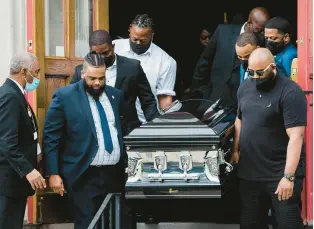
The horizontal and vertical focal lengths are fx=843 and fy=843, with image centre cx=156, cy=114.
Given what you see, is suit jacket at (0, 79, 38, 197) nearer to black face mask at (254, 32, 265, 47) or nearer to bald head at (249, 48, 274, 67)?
bald head at (249, 48, 274, 67)

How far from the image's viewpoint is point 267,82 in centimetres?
592

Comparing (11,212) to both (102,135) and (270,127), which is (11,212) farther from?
(270,127)

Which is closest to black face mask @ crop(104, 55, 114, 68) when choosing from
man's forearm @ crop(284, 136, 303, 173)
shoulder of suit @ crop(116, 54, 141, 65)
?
shoulder of suit @ crop(116, 54, 141, 65)

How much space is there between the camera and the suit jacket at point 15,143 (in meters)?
6.02

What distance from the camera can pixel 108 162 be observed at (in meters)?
6.31

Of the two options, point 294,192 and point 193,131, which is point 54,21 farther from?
point 294,192

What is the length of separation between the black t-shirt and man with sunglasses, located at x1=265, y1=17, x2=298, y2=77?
847 mm

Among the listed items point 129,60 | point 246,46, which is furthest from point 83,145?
point 246,46

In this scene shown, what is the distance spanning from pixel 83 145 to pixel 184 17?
5.96m

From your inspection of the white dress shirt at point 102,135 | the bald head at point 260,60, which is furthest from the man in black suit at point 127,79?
the bald head at point 260,60

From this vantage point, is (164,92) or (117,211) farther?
(164,92)

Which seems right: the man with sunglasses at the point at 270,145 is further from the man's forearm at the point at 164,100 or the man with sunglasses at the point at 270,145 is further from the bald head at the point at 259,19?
the bald head at the point at 259,19

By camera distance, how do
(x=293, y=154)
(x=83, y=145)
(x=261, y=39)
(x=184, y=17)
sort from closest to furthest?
(x=293, y=154) < (x=83, y=145) < (x=261, y=39) < (x=184, y=17)

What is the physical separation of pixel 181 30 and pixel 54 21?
4552 millimetres
